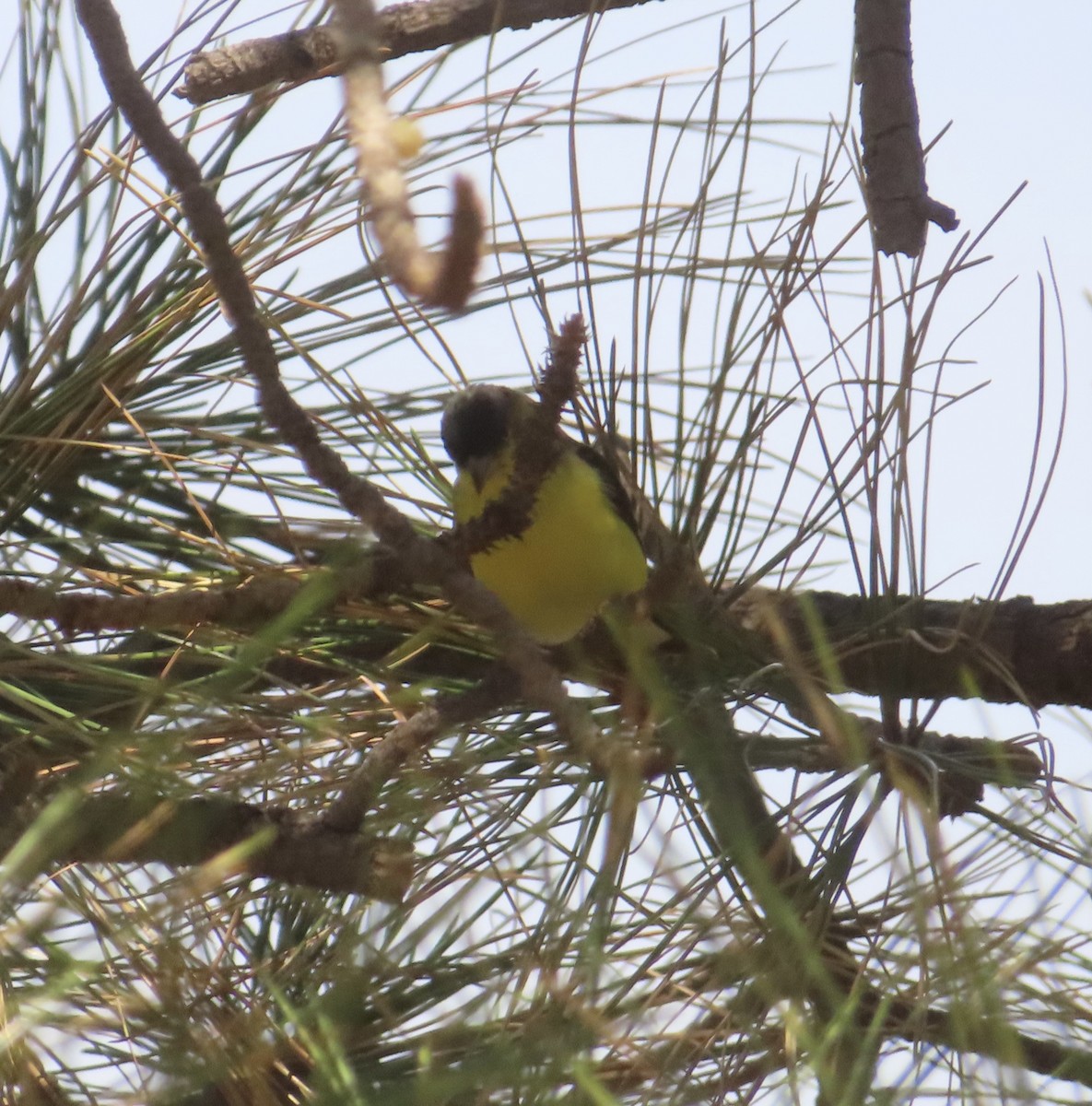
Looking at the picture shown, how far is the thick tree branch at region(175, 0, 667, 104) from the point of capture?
27.0 inches

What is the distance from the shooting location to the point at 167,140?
45cm

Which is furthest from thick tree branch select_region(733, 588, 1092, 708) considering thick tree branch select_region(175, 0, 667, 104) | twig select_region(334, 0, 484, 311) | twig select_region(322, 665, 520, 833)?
twig select_region(334, 0, 484, 311)

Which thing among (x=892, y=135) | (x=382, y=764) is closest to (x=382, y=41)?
(x=892, y=135)

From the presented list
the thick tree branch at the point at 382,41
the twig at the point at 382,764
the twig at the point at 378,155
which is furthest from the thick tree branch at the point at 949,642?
the twig at the point at 378,155

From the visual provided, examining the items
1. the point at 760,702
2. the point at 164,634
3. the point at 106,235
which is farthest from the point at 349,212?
the point at 760,702

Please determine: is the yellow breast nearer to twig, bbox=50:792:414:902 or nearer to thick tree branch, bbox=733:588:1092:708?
thick tree branch, bbox=733:588:1092:708

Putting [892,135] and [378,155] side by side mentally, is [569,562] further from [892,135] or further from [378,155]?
[378,155]

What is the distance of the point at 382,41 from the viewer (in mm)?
731

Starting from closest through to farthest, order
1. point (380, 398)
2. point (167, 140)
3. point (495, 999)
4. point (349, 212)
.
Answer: point (167, 140) → point (495, 999) → point (349, 212) → point (380, 398)

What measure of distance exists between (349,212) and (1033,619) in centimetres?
53

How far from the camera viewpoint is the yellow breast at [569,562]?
3.47ft

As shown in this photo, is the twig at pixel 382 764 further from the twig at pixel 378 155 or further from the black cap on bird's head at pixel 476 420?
the twig at pixel 378 155

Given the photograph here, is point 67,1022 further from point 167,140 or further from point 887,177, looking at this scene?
point 887,177

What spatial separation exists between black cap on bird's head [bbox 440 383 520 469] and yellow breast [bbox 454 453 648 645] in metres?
0.08
